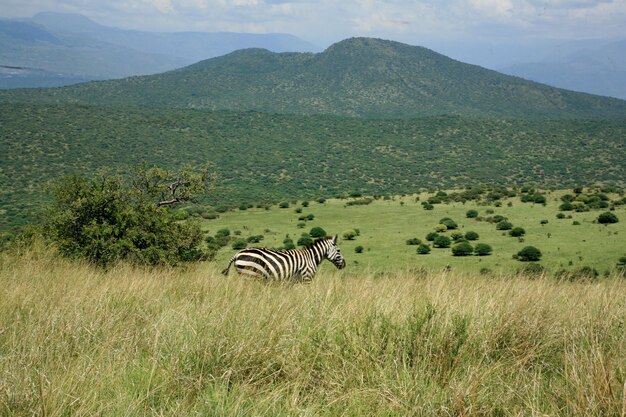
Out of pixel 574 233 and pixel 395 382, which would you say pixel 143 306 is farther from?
pixel 574 233

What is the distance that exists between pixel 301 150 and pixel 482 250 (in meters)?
112

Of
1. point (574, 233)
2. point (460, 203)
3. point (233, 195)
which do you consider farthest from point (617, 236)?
point (233, 195)

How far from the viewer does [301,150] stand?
150750 mm

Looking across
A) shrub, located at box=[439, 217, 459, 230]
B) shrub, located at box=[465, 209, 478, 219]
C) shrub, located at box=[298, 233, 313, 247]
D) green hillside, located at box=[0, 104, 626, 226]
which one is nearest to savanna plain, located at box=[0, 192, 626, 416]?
shrub, located at box=[298, 233, 313, 247]

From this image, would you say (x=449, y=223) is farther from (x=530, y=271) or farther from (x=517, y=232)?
(x=530, y=271)

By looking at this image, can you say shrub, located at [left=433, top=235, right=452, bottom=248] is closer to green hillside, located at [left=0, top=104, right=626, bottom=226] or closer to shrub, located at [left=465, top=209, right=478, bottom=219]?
shrub, located at [left=465, top=209, right=478, bottom=219]

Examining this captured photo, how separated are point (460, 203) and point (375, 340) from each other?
207 ft

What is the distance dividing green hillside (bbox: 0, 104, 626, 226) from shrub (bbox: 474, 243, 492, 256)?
57.2m

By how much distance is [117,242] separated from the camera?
19.3 metres

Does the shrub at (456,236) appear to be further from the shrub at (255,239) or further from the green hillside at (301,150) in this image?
the green hillside at (301,150)

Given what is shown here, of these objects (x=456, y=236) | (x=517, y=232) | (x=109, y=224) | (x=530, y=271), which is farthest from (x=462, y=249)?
(x=530, y=271)

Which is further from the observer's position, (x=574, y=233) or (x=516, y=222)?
(x=516, y=222)

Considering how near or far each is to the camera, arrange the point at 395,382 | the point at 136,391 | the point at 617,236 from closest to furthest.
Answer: the point at 136,391
the point at 395,382
the point at 617,236

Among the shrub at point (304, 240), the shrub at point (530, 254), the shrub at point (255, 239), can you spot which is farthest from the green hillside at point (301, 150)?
the shrub at point (530, 254)
